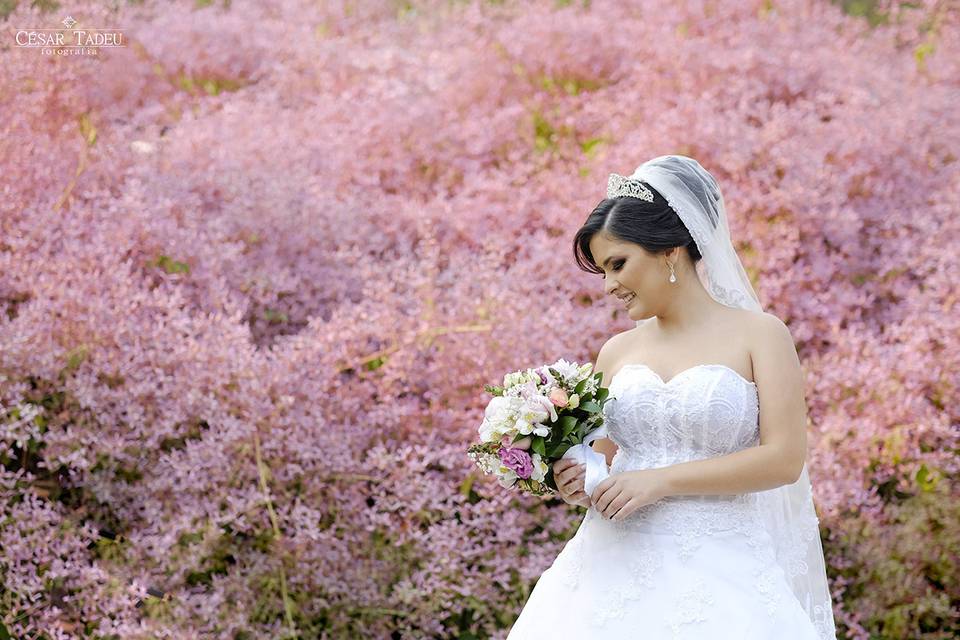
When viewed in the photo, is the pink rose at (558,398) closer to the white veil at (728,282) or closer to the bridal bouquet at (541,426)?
the bridal bouquet at (541,426)

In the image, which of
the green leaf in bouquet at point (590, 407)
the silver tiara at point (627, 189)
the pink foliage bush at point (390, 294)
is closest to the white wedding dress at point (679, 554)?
the green leaf in bouquet at point (590, 407)

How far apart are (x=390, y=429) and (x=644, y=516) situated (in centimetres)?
221

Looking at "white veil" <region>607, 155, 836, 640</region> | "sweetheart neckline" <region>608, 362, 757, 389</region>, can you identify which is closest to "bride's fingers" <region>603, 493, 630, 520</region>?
"sweetheart neckline" <region>608, 362, 757, 389</region>

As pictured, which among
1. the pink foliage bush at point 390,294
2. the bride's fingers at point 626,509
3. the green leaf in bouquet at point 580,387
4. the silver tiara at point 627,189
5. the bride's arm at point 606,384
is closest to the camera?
the bride's fingers at point 626,509

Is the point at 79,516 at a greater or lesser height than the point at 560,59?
lesser

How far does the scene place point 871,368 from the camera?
5.07 m

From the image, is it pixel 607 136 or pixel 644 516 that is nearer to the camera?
pixel 644 516

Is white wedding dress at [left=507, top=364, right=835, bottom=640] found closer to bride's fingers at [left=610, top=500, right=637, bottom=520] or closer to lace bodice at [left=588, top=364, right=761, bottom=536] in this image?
lace bodice at [left=588, top=364, right=761, bottom=536]

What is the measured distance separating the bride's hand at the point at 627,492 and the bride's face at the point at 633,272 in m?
0.45

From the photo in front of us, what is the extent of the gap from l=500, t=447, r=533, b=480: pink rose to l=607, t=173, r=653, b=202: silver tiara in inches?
30.7

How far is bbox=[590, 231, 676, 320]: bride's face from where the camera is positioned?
2.83 meters

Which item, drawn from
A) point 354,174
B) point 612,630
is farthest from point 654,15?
point 612,630

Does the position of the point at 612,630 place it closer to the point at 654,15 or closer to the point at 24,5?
the point at 24,5

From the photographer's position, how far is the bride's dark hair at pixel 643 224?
2.82m
